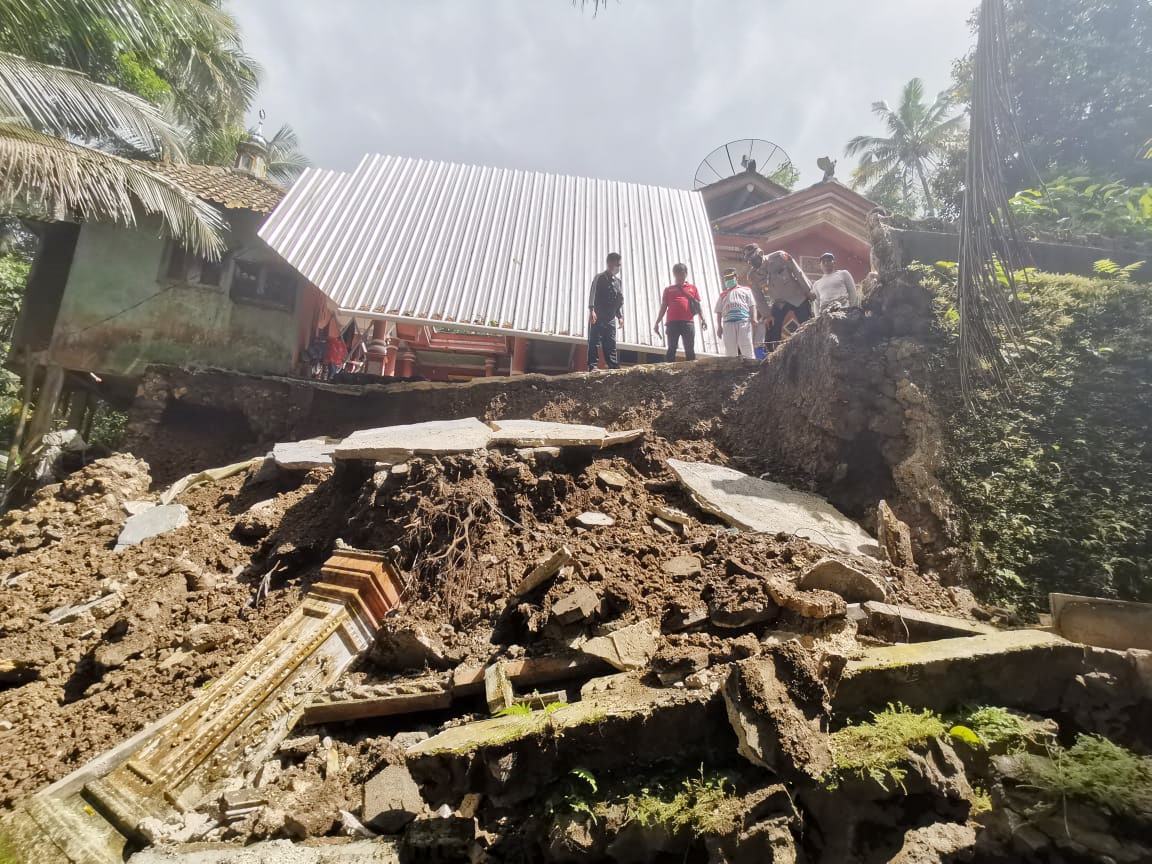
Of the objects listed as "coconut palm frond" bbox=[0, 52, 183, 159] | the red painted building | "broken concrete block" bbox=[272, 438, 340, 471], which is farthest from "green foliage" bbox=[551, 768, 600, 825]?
"coconut palm frond" bbox=[0, 52, 183, 159]

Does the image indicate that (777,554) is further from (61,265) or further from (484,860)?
(61,265)

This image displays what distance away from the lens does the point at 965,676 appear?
2.37 metres

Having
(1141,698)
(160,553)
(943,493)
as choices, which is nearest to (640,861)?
(1141,698)

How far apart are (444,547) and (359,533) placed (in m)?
0.95

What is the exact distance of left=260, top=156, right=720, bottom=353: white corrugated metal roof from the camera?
866 centimetres

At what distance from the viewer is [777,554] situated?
3359mm

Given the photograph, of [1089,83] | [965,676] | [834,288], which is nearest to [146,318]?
[834,288]

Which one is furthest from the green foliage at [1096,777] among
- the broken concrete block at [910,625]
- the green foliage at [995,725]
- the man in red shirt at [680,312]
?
the man in red shirt at [680,312]

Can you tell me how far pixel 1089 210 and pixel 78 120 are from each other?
15133 mm

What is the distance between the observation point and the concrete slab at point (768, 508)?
12.4 ft

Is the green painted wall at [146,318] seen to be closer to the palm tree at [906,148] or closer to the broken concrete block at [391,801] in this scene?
the broken concrete block at [391,801]

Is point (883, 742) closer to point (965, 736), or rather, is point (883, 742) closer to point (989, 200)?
point (965, 736)

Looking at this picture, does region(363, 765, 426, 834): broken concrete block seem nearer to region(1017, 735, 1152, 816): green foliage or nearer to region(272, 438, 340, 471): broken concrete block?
region(1017, 735, 1152, 816): green foliage

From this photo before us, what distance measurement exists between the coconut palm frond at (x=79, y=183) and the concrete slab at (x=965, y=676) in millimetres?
9604
